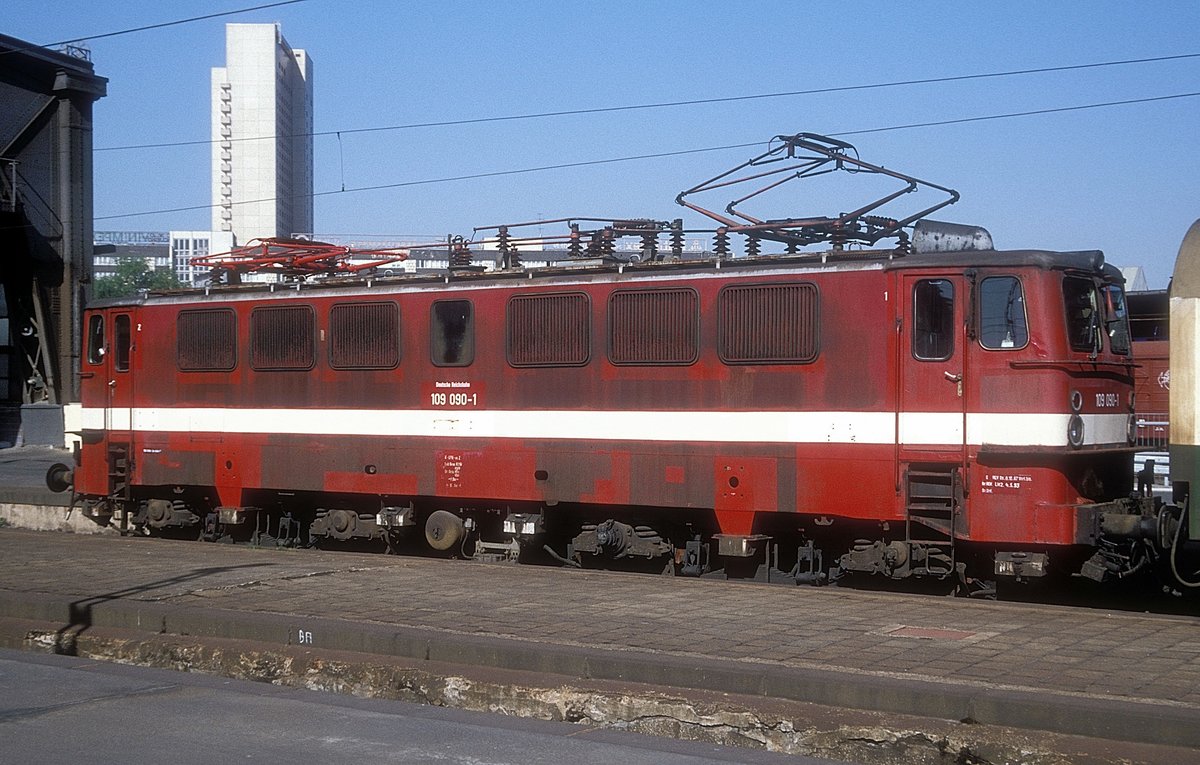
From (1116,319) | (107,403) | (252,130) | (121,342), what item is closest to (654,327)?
(1116,319)

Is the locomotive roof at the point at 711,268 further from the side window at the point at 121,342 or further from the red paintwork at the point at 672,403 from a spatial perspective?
the side window at the point at 121,342

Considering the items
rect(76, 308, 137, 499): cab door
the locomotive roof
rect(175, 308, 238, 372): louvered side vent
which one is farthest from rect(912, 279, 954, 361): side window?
rect(76, 308, 137, 499): cab door

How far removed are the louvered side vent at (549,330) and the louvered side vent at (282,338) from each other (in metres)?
3.08

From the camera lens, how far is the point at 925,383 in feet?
39.8

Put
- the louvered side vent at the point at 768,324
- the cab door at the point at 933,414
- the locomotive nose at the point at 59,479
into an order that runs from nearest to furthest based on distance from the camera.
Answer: the cab door at the point at 933,414
the louvered side vent at the point at 768,324
the locomotive nose at the point at 59,479

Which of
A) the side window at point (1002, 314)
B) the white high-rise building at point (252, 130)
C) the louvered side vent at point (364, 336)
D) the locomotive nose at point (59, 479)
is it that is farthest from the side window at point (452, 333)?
the white high-rise building at point (252, 130)

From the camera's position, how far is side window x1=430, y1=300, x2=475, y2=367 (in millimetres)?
14906

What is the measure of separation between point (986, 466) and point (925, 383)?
0.98 metres

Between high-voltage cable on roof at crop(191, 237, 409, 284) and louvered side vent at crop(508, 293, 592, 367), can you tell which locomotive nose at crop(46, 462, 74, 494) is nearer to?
high-voltage cable on roof at crop(191, 237, 409, 284)

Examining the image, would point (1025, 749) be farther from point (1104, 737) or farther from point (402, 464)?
point (402, 464)

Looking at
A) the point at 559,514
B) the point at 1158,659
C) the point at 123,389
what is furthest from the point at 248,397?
the point at 1158,659

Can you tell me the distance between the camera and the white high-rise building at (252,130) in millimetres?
175875

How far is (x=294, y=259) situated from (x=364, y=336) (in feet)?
7.08

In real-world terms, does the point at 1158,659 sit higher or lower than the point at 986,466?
lower
